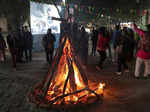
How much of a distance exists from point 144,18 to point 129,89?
33.6ft

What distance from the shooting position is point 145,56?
5344 mm

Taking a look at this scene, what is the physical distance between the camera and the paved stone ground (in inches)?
Answer: 147

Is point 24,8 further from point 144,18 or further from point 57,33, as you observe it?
point 144,18

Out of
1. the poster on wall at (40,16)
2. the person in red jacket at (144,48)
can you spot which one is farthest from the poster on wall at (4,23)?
the person in red jacket at (144,48)

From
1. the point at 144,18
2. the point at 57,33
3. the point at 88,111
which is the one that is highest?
the point at 144,18

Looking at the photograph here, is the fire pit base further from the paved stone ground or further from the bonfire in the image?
the paved stone ground

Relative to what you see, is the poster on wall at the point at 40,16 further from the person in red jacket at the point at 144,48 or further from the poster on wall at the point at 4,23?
the person in red jacket at the point at 144,48

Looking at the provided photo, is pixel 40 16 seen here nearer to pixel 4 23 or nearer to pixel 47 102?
pixel 4 23

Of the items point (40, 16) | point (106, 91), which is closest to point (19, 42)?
point (40, 16)

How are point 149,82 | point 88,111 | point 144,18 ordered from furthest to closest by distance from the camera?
point 144,18
point 149,82
point 88,111

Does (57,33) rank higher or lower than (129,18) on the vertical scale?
lower

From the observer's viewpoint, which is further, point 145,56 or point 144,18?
point 144,18

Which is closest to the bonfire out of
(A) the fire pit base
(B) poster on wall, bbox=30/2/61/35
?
(A) the fire pit base

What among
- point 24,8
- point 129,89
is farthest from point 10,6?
point 129,89
